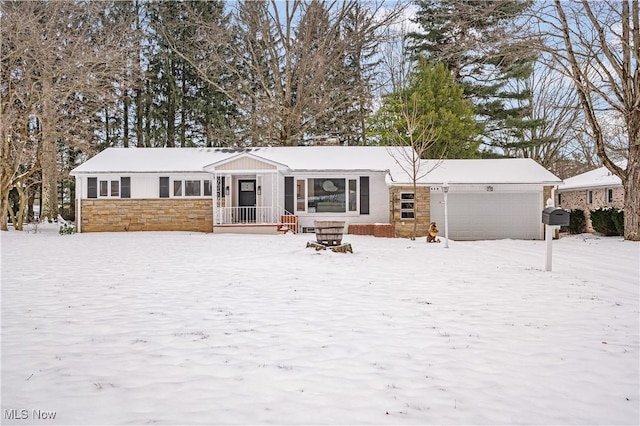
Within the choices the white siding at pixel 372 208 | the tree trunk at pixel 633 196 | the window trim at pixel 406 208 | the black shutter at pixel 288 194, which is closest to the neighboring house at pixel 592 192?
the tree trunk at pixel 633 196

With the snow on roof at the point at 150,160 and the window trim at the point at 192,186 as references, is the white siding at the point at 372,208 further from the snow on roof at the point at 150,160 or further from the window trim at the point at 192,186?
the snow on roof at the point at 150,160

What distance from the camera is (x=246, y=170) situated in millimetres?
18125

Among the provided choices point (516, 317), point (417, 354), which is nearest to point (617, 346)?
point (516, 317)

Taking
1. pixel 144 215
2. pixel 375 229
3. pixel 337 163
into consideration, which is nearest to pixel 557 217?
pixel 375 229

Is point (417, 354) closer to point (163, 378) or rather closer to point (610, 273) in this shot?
point (163, 378)

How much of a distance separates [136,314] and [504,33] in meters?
14.6

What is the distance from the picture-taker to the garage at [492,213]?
18.3m

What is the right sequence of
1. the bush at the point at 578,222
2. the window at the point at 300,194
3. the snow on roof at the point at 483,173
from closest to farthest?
the snow on roof at the point at 483,173 → the window at the point at 300,194 → the bush at the point at 578,222

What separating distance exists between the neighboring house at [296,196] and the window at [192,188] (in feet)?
0.13

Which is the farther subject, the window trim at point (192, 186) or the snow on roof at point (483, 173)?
the window trim at point (192, 186)

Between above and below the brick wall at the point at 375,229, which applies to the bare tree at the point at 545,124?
above

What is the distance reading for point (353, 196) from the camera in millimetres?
19016

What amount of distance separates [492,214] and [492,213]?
4 cm

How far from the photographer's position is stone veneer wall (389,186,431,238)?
18.0 m
